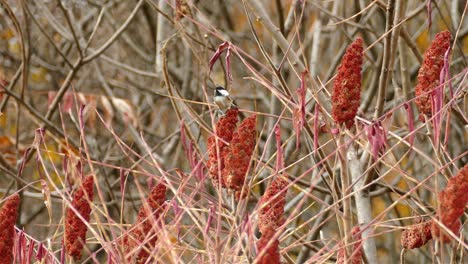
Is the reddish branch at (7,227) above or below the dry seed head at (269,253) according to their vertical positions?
below

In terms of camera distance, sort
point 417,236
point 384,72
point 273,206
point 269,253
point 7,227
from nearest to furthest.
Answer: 1. point 269,253
2. point 273,206
3. point 7,227
4. point 417,236
5. point 384,72

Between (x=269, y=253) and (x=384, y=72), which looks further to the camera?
(x=384, y=72)

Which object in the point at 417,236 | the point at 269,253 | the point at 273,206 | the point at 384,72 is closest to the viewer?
the point at 269,253

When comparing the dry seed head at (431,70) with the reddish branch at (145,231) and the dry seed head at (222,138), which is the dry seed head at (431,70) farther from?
the reddish branch at (145,231)

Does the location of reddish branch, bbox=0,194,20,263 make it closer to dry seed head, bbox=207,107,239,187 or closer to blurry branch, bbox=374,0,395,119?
dry seed head, bbox=207,107,239,187

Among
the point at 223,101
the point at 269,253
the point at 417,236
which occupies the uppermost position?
the point at 223,101

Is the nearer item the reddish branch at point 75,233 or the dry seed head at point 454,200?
the dry seed head at point 454,200

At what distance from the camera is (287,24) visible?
3277 millimetres

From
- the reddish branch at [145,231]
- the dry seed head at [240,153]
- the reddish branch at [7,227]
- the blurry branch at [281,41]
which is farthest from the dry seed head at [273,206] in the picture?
the blurry branch at [281,41]

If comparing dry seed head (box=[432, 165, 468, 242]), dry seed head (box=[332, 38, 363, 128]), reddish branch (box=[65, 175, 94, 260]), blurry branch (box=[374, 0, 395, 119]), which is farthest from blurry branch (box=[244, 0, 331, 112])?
dry seed head (box=[432, 165, 468, 242])

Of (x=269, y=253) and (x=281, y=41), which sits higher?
(x=281, y=41)

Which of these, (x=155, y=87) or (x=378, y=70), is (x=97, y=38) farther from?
(x=378, y=70)

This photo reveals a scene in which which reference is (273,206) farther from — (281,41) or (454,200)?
(281,41)

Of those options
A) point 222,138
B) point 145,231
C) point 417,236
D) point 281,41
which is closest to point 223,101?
point 222,138
